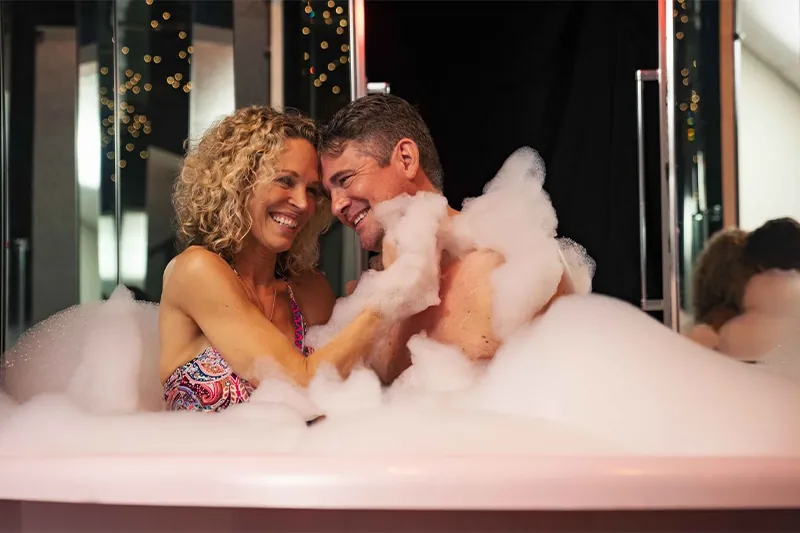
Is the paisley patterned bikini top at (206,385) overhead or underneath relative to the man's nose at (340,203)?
underneath

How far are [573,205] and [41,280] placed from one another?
5.30ft

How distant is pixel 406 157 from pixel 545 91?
94cm

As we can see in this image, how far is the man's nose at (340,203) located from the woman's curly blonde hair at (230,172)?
0.28 feet

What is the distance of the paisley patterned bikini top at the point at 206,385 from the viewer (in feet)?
3.83

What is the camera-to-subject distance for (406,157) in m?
1.22

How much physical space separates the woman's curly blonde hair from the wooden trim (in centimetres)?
118

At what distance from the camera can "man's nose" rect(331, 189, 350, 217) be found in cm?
123

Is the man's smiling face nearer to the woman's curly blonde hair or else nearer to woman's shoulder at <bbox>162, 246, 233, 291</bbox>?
the woman's curly blonde hair

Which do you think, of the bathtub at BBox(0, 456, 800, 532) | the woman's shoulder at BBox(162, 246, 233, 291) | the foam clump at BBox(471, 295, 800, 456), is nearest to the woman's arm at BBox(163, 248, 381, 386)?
the woman's shoulder at BBox(162, 246, 233, 291)

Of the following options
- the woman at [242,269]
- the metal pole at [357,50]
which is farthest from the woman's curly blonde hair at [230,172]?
the metal pole at [357,50]

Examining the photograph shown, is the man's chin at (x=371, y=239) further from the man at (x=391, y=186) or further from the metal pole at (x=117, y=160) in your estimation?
the metal pole at (x=117, y=160)

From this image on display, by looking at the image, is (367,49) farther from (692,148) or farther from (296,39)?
(692,148)

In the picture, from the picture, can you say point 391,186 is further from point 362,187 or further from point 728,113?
point 728,113

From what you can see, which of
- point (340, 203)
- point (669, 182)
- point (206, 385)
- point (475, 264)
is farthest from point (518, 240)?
point (669, 182)
